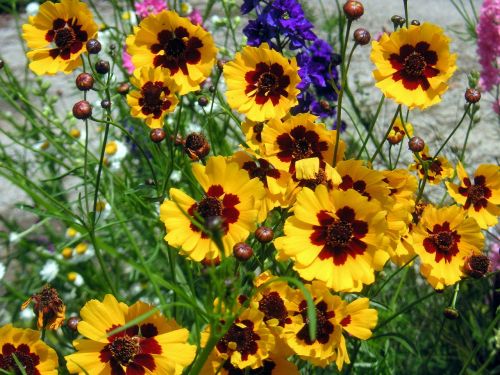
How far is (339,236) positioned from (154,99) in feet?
1.42

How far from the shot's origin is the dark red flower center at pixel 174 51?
4.07 feet

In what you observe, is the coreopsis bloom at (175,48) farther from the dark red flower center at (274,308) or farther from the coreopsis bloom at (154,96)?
the dark red flower center at (274,308)

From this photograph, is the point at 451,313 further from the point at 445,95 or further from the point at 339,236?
the point at 445,95

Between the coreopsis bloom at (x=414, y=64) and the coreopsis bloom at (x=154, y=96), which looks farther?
the coreopsis bloom at (x=154, y=96)

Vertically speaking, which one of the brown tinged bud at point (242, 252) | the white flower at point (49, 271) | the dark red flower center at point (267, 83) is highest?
the dark red flower center at point (267, 83)

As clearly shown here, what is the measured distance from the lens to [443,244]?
45.6 inches

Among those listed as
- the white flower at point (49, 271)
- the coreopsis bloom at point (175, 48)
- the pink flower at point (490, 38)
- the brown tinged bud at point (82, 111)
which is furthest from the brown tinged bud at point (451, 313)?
the white flower at point (49, 271)

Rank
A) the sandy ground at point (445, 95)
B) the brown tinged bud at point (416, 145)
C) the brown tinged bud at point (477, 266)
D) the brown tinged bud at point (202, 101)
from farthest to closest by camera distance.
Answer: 1. the sandy ground at point (445, 95)
2. the brown tinged bud at point (202, 101)
3. the brown tinged bud at point (416, 145)
4. the brown tinged bud at point (477, 266)

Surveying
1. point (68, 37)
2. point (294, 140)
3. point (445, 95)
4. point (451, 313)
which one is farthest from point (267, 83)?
point (445, 95)

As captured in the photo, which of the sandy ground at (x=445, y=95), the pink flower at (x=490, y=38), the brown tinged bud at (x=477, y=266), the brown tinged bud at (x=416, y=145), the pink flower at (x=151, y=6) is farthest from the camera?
the sandy ground at (x=445, y=95)

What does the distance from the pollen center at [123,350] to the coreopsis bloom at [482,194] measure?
2.09ft

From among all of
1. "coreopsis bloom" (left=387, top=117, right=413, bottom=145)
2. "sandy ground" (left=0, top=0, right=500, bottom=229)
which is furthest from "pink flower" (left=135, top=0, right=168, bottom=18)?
"coreopsis bloom" (left=387, top=117, right=413, bottom=145)

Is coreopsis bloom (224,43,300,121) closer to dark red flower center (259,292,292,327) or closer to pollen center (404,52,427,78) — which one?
pollen center (404,52,427,78)

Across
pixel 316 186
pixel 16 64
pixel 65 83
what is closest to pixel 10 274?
pixel 65 83
